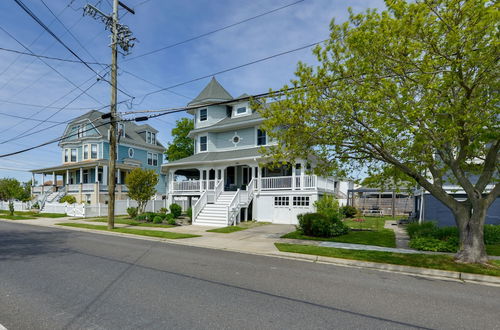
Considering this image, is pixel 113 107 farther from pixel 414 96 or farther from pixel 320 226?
pixel 414 96

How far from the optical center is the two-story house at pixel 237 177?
20766mm

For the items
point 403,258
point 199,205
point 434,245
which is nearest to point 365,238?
point 434,245

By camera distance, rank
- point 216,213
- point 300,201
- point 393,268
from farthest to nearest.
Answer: point 300,201, point 216,213, point 393,268

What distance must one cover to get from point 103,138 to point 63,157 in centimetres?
785

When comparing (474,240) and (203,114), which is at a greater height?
(203,114)

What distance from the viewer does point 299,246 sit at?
1204cm

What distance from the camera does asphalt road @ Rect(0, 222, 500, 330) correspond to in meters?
4.61

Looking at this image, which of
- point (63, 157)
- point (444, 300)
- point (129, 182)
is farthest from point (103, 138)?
point (444, 300)

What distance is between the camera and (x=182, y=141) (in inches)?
1658

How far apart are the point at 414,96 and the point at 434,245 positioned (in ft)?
19.3

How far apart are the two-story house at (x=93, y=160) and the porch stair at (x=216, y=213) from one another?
58.0ft

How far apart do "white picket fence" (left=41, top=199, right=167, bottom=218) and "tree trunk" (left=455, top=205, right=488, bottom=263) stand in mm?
27054

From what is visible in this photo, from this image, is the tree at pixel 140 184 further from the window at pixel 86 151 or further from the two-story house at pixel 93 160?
the window at pixel 86 151

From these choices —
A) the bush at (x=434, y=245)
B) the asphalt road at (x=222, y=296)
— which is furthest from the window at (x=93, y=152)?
the bush at (x=434, y=245)
